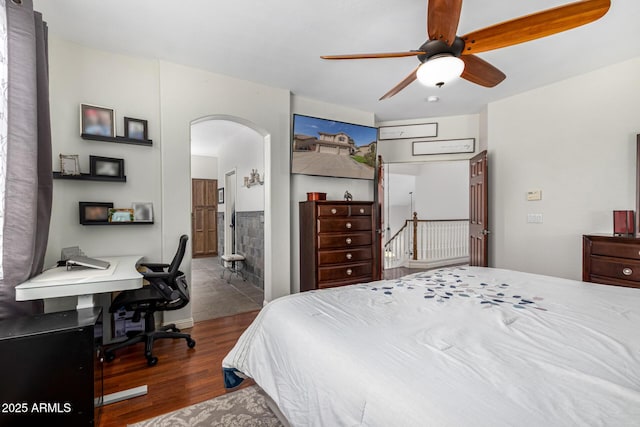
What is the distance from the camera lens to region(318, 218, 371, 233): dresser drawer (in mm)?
3490

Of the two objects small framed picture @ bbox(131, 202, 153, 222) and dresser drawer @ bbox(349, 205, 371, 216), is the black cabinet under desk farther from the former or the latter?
dresser drawer @ bbox(349, 205, 371, 216)

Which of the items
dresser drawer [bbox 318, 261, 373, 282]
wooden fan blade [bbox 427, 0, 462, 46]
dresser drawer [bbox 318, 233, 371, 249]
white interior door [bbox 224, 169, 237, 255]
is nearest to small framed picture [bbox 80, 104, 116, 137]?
dresser drawer [bbox 318, 233, 371, 249]

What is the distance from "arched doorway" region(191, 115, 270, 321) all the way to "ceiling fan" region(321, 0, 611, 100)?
89.8 inches

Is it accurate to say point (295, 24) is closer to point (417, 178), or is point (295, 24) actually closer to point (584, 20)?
point (584, 20)

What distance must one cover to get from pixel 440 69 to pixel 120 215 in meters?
2.92

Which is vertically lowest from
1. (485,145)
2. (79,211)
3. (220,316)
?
(220,316)

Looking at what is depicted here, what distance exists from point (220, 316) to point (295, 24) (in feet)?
10.1

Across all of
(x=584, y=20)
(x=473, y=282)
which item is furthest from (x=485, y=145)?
(x=473, y=282)

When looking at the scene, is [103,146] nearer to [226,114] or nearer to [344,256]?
[226,114]

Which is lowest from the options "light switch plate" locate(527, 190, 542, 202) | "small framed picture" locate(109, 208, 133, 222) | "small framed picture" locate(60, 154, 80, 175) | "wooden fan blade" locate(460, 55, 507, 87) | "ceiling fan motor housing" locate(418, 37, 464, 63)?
"small framed picture" locate(109, 208, 133, 222)

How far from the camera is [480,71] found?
224 cm

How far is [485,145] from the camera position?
4344 millimetres

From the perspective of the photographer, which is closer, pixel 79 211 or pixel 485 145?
pixel 79 211

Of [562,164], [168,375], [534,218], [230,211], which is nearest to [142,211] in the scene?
[168,375]
